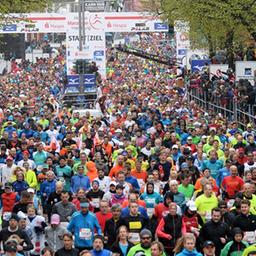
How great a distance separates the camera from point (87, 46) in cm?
4709

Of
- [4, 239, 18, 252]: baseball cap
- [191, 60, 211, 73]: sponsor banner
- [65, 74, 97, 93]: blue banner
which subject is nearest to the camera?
[4, 239, 18, 252]: baseball cap

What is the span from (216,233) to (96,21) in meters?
39.3

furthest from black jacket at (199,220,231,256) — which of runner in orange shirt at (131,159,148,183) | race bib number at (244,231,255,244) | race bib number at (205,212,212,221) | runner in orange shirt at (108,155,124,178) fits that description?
runner in orange shirt at (108,155,124,178)

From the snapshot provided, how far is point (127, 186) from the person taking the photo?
728 inches

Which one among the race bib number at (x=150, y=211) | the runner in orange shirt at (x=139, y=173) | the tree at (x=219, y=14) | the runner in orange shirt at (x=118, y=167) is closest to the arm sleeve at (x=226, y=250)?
the race bib number at (x=150, y=211)

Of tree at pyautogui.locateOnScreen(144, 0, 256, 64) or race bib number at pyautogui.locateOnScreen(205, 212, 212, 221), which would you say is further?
tree at pyautogui.locateOnScreen(144, 0, 256, 64)

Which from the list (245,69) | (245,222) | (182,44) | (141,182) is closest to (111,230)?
(245,222)

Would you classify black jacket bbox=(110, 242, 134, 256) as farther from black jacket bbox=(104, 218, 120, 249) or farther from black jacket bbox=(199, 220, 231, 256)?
black jacket bbox=(199, 220, 231, 256)

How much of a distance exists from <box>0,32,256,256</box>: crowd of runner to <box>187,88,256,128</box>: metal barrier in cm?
132

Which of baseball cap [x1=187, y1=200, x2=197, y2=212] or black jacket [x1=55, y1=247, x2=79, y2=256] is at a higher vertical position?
baseball cap [x1=187, y1=200, x2=197, y2=212]

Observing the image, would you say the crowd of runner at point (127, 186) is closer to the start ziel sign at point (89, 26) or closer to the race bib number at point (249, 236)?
the race bib number at point (249, 236)

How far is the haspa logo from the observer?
174 feet

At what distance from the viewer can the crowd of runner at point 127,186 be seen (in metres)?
14.9

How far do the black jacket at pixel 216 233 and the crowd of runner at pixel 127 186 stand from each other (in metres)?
0.01
